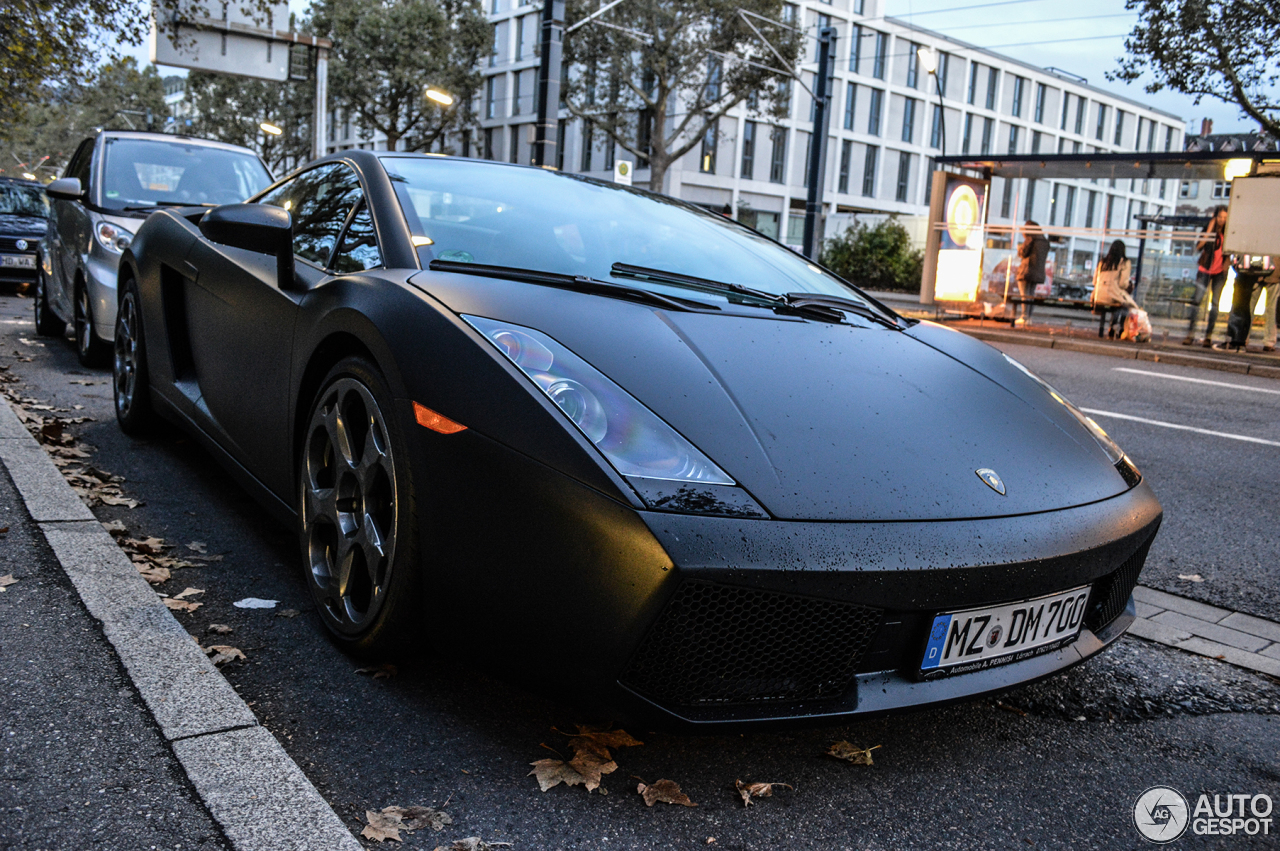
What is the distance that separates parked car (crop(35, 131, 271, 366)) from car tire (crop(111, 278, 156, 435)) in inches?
68.1

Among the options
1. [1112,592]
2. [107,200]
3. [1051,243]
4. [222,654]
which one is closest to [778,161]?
[1051,243]

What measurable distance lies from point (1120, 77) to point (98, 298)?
19.6 meters

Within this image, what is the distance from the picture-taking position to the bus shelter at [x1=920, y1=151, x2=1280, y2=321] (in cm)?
1622

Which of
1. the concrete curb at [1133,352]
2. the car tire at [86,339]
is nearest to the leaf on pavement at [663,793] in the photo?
the car tire at [86,339]

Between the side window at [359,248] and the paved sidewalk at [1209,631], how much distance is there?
251 cm

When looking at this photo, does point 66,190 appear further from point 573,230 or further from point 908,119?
point 908,119

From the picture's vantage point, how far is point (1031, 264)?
55.6 ft

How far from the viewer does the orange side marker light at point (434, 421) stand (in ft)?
6.89

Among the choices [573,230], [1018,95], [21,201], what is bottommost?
[573,230]

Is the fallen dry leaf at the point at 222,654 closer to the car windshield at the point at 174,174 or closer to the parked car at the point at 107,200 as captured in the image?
the parked car at the point at 107,200

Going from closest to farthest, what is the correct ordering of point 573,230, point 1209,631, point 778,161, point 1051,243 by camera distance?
point 573,230, point 1209,631, point 1051,243, point 778,161

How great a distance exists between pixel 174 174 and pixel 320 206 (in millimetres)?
5039

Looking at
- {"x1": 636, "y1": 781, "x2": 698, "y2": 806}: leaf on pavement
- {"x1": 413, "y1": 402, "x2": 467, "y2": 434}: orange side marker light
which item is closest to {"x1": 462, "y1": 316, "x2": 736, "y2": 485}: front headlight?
{"x1": 413, "y1": 402, "x2": 467, "y2": 434}: orange side marker light

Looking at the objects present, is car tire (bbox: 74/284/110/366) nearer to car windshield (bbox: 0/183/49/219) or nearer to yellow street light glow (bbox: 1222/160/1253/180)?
car windshield (bbox: 0/183/49/219)
